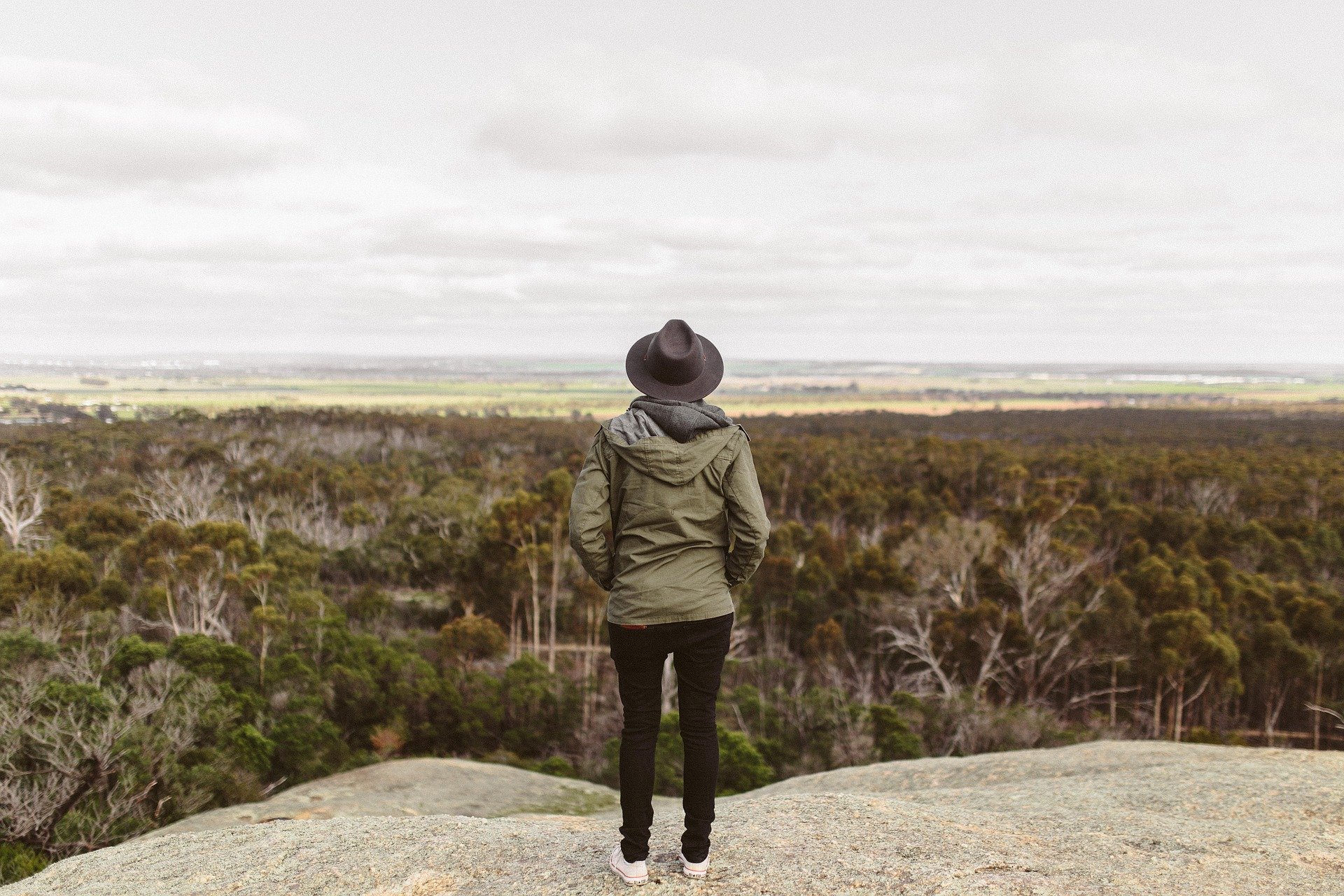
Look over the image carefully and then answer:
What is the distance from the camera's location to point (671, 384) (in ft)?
13.3

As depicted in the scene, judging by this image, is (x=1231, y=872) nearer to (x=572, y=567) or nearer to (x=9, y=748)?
(x=9, y=748)

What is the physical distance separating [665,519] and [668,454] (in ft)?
1.00

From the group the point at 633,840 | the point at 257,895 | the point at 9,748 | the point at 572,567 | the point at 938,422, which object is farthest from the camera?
the point at 938,422

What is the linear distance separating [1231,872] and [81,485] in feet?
198

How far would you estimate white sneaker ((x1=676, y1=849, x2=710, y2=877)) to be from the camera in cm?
433

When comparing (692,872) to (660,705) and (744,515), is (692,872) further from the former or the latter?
(744,515)

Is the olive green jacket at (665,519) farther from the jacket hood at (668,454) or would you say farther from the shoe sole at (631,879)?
the shoe sole at (631,879)

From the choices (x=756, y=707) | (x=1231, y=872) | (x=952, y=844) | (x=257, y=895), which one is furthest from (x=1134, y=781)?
(x=756, y=707)

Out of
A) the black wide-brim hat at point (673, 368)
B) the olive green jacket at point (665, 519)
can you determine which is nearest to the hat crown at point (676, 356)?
the black wide-brim hat at point (673, 368)

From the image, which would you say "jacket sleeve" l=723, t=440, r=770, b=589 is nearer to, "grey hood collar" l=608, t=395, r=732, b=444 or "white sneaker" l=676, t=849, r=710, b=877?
"grey hood collar" l=608, t=395, r=732, b=444

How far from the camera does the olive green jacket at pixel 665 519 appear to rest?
3.87m

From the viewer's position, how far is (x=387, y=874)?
4977mm

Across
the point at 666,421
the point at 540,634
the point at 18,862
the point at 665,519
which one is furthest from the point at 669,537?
the point at 540,634

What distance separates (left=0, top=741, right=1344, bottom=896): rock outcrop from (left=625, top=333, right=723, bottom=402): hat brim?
2481 mm
